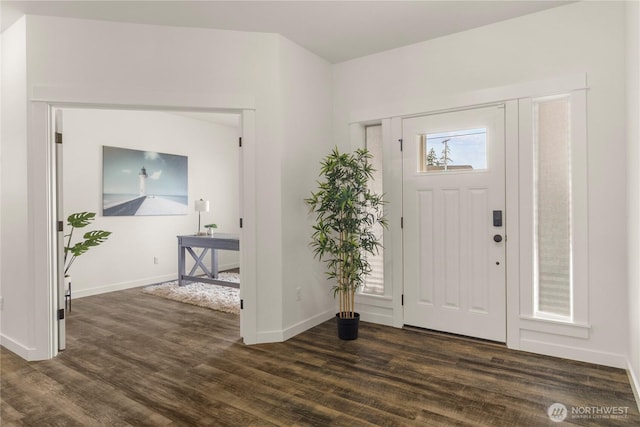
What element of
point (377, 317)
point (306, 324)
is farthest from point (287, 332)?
point (377, 317)

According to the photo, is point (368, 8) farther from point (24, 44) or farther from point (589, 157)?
point (24, 44)

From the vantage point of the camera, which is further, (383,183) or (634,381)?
(383,183)

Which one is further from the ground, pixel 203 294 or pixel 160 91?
pixel 160 91

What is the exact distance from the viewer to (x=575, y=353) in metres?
2.87

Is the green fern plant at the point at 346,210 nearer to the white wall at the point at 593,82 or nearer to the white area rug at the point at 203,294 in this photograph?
the white wall at the point at 593,82

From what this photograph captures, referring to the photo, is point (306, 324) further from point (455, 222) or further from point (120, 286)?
point (120, 286)

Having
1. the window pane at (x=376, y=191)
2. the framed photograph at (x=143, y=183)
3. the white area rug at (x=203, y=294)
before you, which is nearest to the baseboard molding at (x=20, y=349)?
the white area rug at (x=203, y=294)

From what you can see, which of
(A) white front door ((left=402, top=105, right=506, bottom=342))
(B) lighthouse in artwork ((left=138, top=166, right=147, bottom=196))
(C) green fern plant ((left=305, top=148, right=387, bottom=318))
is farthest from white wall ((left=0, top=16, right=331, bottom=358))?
(B) lighthouse in artwork ((left=138, top=166, right=147, bottom=196))

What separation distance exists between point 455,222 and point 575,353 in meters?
1.40

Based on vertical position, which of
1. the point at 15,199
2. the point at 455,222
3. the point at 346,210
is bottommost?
the point at 455,222

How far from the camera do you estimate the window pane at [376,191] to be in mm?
3982

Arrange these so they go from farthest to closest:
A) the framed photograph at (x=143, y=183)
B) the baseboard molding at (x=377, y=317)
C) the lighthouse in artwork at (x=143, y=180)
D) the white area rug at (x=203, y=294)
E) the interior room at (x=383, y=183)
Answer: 1. the lighthouse in artwork at (x=143, y=180)
2. the framed photograph at (x=143, y=183)
3. the white area rug at (x=203, y=294)
4. the baseboard molding at (x=377, y=317)
5. the interior room at (x=383, y=183)

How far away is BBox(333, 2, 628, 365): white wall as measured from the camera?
8.96ft

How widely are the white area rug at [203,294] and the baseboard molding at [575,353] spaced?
10.0 feet
